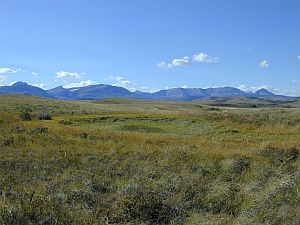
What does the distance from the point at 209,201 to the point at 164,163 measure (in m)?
5.76

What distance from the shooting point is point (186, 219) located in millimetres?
9680

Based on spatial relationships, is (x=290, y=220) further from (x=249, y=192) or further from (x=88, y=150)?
(x=88, y=150)

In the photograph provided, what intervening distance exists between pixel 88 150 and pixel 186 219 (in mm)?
11072

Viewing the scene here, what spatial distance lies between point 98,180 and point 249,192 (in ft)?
15.5

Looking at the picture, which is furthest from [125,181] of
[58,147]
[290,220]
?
[58,147]

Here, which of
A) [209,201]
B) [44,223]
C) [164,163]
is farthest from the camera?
[164,163]

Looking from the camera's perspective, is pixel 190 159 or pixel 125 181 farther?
pixel 190 159

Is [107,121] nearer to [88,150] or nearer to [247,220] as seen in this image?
[88,150]

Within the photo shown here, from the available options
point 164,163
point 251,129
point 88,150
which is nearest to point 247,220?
point 164,163

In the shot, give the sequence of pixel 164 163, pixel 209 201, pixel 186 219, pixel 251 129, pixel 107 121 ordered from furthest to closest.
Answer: pixel 107 121 → pixel 251 129 → pixel 164 163 → pixel 209 201 → pixel 186 219

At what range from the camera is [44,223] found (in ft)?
29.3

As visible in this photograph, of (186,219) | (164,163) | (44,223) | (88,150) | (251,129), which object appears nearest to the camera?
(44,223)

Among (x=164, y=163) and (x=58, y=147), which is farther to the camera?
(x=58, y=147)

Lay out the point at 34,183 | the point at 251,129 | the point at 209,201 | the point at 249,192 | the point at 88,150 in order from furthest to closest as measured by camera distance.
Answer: the point at 251,129
the point at 88,150
the point at 34,183
the point at 249,192
the point at 209,201
